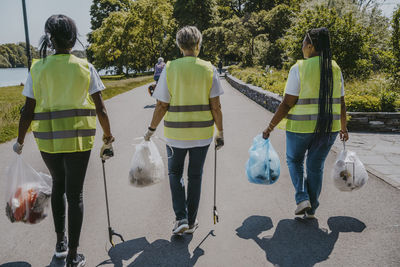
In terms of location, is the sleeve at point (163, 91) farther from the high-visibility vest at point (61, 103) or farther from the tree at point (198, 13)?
the tree at point (198, 13)

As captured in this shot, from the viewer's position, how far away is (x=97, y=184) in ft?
15.9

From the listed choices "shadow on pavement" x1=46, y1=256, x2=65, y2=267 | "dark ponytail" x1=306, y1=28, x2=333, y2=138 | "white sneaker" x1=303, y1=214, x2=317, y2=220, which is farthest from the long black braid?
"white sneaker" x1=303, y1=214, x2=317, y2=220

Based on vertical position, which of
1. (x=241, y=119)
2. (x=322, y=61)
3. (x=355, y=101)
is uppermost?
(x=322, y=61)

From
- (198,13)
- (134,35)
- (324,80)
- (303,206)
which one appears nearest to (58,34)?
(324,80)

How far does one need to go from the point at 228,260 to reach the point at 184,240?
0.55 m

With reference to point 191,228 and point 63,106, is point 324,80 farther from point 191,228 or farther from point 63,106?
point 63,106

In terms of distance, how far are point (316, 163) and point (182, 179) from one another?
1.42 meters

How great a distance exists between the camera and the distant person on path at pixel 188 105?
299 cm

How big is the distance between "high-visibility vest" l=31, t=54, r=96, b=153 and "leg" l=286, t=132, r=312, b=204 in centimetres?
206

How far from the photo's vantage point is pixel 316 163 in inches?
138

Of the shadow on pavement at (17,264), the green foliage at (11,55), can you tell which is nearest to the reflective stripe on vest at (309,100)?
the shadow on pavement at (17,264)

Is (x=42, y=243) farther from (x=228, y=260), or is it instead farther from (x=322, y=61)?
(x=322, y=61)

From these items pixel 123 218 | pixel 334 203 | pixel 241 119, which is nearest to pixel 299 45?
pixel 241 119

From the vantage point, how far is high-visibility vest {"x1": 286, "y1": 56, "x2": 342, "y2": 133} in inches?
130
